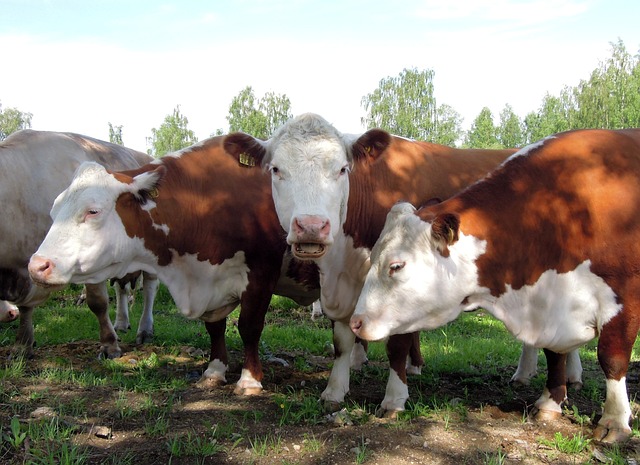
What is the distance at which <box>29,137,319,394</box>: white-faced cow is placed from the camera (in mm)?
5359

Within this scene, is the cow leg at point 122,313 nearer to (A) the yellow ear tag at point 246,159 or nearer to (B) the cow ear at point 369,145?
(A) the yellow ear tag at point 246,159

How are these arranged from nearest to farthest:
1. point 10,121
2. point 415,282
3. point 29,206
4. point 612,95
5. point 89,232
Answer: point 415,282 < point 89,232 < point 29,206 < point 612,95 < point 10,121

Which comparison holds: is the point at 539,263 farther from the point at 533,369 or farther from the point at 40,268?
the point at 40,268

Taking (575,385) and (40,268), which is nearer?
(40,268)

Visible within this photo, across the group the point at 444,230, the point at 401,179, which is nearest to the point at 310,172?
the point at 444,230

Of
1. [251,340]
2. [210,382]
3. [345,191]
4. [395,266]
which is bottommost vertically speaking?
[210,382]

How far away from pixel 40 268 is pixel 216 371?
190 centimetres

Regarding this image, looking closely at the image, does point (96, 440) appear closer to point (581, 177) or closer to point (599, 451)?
point (599, 451)

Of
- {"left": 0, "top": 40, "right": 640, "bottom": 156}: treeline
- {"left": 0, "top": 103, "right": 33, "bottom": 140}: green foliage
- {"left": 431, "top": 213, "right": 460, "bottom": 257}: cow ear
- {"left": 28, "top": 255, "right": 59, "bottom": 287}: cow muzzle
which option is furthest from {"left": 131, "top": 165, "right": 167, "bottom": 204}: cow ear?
{"left": 0, "top": 103, "right": 33, "bottom": 140}: green foliage

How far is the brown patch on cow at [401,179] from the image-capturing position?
17.2 feet

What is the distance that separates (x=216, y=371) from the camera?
229 inches

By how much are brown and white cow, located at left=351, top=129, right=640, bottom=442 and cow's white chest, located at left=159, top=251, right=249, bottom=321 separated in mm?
1671

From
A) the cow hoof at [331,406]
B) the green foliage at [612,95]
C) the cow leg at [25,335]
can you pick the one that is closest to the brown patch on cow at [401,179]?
the cow hoof at [331,406]

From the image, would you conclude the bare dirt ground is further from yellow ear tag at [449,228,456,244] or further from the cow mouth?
yellow ear tag at [449,228,456,244]
